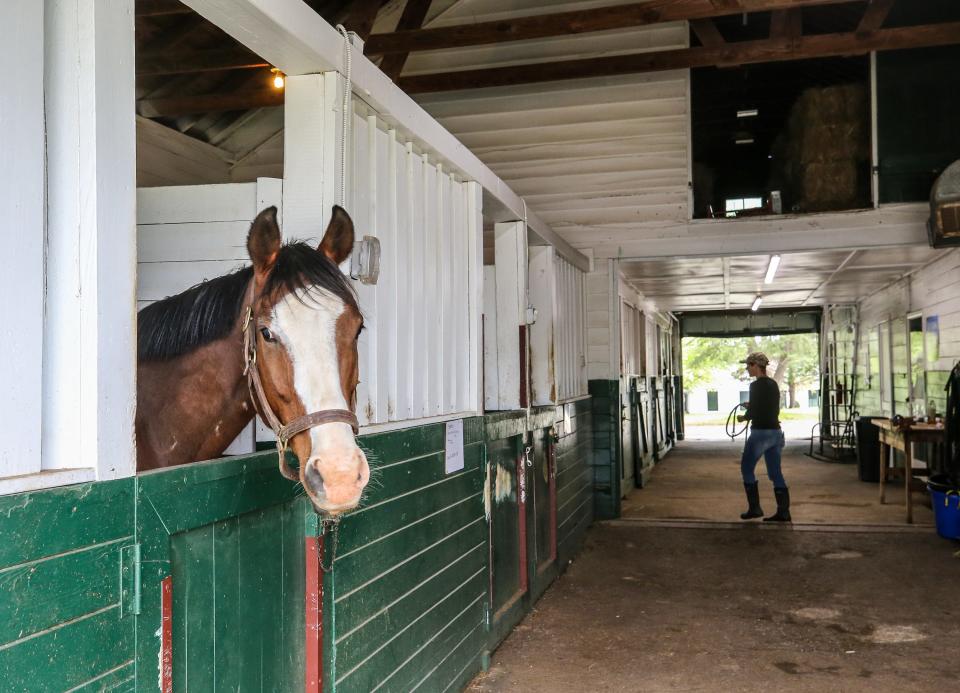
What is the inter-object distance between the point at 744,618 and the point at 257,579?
3481 mm

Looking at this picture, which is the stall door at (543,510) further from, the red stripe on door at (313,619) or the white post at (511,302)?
the red stripe on door at (313,619)

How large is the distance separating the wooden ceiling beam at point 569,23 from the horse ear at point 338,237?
4033mm

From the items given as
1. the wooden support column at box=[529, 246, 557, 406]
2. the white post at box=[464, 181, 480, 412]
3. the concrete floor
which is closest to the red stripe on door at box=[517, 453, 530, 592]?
the concrete floor

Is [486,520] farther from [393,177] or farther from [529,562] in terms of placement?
[393,177]

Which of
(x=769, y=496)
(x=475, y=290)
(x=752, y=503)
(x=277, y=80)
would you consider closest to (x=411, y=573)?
(x=475, y=290)

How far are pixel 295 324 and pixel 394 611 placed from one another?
138 cm

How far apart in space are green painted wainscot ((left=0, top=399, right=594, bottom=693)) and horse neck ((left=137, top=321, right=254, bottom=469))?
0.18m

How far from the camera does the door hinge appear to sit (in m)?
1.45

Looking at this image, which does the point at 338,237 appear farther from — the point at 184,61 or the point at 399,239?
the point at 184,61

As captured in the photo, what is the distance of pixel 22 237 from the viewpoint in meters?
1.33

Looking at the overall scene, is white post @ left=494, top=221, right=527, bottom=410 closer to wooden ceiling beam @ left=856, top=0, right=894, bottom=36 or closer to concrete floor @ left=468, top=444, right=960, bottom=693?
concrete floor @ left=468, top=444, right=960, bottom=693

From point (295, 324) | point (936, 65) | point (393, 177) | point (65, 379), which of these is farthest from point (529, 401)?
point (936, 65)

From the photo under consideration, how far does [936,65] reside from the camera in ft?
22.7

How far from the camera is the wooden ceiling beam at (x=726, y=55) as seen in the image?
5969 millimetres
